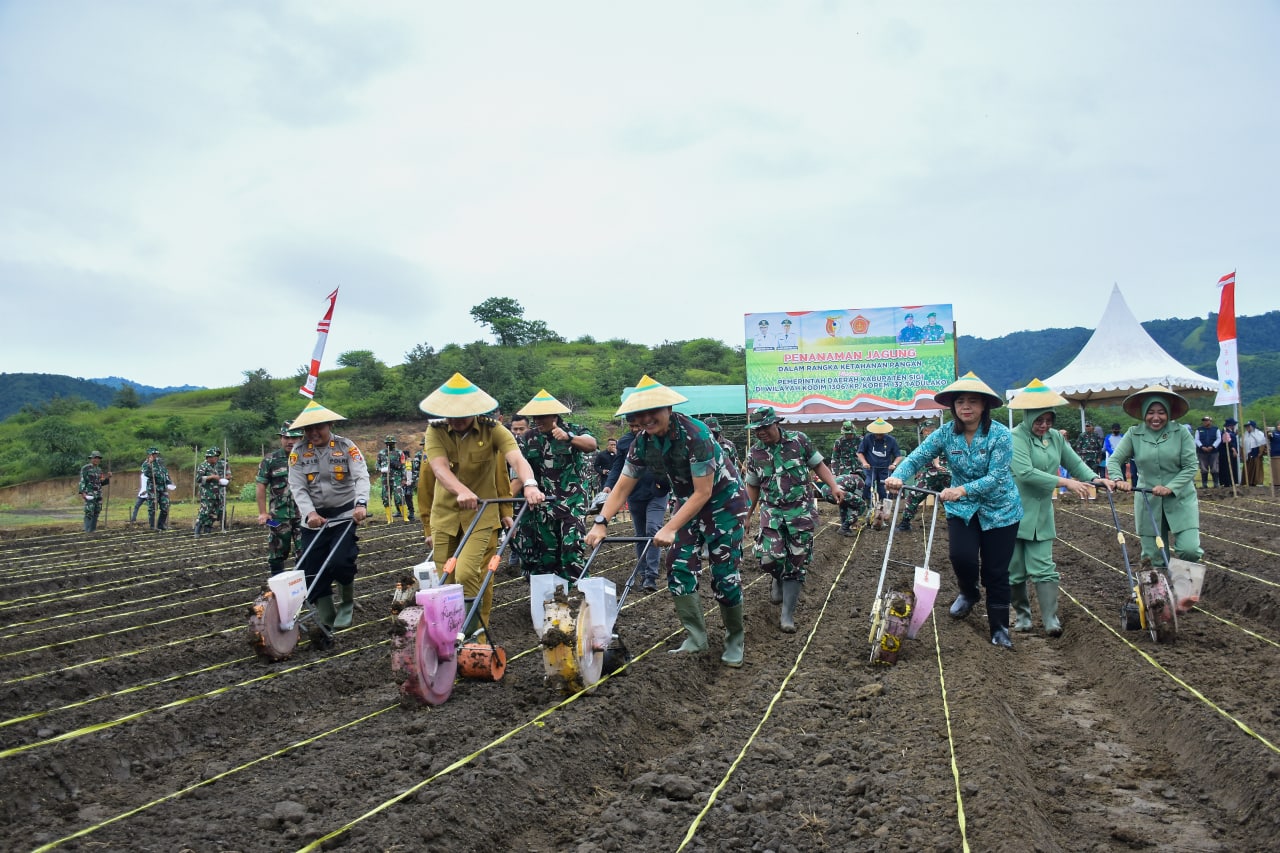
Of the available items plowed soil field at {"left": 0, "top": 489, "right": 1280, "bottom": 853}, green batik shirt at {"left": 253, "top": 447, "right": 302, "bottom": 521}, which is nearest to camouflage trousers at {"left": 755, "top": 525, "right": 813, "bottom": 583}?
plowed soil field at {"left": 0, "top": 489, "right": 1280, "bottom": 853}

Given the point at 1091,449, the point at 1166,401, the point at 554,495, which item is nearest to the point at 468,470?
the point at 554,495

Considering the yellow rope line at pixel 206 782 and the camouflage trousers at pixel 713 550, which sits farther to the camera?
the camouflage trousers at pixel 713 550

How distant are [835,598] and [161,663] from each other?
225 inches

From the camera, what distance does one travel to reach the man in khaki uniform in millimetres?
5719

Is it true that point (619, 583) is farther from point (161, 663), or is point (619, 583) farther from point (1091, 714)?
point (1091, 714)

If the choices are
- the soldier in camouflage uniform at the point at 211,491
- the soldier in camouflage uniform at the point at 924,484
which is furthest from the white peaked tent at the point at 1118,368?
the soldier in camouflage uniform at the point at 211,491

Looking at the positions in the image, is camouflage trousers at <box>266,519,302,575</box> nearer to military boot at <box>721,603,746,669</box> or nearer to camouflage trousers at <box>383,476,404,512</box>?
military boot at <box>721,603,746,669</box>

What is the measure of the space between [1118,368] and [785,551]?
1666 centimetres

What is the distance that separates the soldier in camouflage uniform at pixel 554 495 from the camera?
695 cm

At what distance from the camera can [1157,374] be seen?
65.1ft

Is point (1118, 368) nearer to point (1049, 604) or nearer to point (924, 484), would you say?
point (924, 484)

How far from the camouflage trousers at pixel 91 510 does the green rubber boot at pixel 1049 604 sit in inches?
754

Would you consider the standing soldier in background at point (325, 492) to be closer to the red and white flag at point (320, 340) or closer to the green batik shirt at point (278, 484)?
the green batik shirt at point (278, 484)

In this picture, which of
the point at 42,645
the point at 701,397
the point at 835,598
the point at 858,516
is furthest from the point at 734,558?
the point at 701,397
